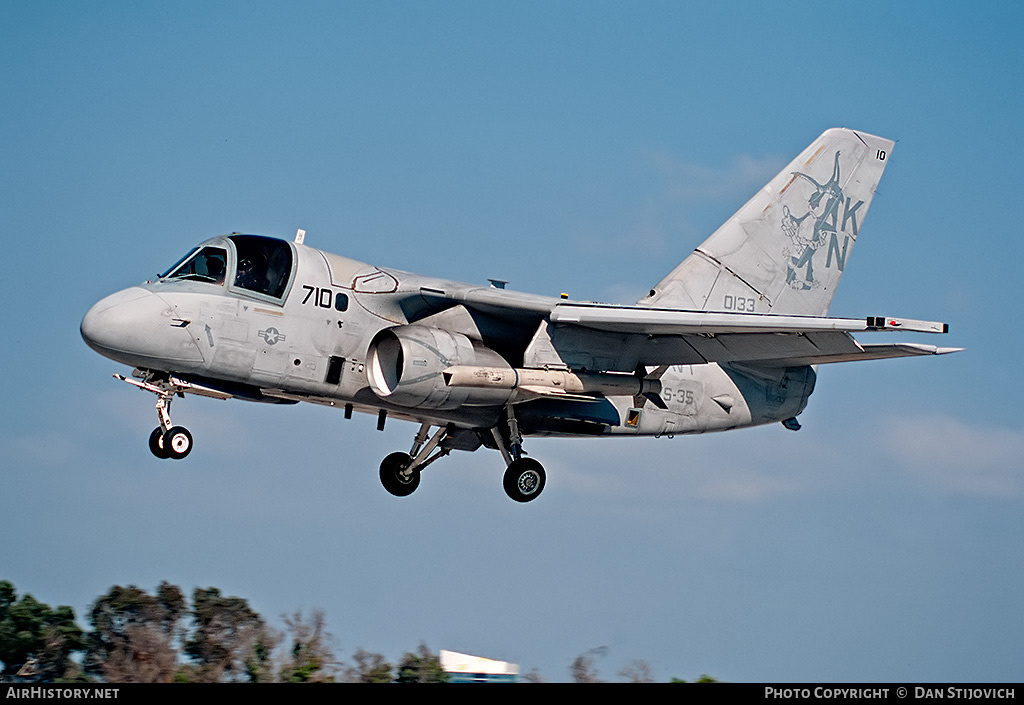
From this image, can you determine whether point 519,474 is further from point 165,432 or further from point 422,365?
point 165,432

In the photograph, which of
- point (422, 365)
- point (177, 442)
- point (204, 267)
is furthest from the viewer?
point (422, 365)

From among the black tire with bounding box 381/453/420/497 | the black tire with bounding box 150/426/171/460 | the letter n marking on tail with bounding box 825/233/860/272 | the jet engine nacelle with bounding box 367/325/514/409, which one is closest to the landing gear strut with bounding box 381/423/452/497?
the black tire with bounding box 381/453/420/497

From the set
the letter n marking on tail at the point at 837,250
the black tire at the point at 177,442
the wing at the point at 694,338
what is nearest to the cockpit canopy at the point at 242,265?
the black tire at the point at 177,442

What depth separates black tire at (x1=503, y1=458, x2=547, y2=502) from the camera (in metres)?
17.3

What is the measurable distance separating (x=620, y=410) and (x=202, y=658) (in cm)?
667

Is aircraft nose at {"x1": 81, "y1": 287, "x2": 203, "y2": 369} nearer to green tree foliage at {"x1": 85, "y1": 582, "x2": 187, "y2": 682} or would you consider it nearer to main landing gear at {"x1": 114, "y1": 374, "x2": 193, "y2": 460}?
main landing gear at {"x1": 114, "y1": 374, "x2": 193, "y2": 460}

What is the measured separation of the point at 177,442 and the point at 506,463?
15.4 ft

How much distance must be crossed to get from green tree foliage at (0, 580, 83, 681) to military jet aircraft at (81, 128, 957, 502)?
241 inches

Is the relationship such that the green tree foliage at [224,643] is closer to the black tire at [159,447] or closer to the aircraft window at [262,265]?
the black tire at [159,447]

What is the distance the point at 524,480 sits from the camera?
17328 millimetres

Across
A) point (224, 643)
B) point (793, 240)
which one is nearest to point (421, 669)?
point (224, 643)

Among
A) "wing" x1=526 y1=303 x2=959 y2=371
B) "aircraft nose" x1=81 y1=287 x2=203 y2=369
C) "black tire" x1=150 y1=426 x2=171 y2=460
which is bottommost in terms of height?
"black tire" x1=150 y1=426 x2=171 y2=460

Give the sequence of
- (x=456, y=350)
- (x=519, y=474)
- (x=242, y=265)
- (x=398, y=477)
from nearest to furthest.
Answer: (x=242, y=265) < (x=456, y=350) < (x=519, y=474) < (x=398, y=477)
